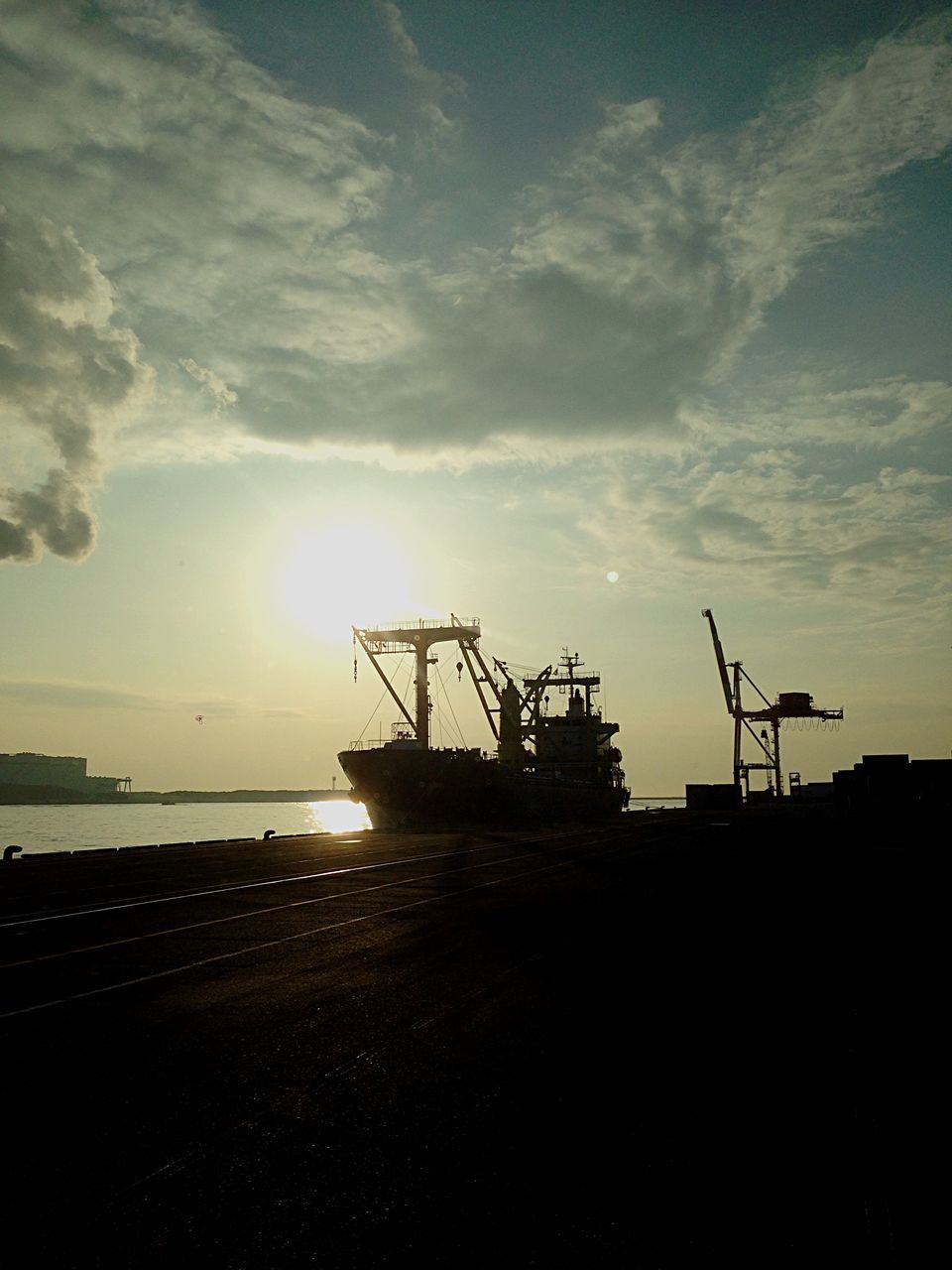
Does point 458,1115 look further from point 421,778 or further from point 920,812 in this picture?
point 920,812

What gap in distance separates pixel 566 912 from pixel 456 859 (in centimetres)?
1554

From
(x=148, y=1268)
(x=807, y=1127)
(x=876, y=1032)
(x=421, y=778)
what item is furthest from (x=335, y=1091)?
(x=421, y=778)

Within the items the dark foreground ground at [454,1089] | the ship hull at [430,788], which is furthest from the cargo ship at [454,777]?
the dark foreground ground at [454,1089]

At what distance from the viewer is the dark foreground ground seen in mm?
5230

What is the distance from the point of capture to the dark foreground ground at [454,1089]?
17.2ft

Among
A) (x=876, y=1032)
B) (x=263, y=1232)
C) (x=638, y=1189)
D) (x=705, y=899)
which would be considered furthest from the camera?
(x=705, y=899)

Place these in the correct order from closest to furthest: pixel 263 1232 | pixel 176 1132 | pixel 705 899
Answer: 1. pixel 263 1232
2. pixel 176 1132
3. pixel 705 899

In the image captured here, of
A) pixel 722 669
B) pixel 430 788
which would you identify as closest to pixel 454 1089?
pixel 430 788

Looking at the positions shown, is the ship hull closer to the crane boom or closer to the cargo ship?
the cargo ship

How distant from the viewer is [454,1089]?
25.7 ft

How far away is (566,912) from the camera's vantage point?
1914cm

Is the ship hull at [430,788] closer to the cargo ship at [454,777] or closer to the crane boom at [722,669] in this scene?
the cargo ship at [454,777]

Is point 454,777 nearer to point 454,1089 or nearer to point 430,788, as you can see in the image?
point 430,788

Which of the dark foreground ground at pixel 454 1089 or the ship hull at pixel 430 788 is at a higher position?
the ship hull at pixel 430 788
